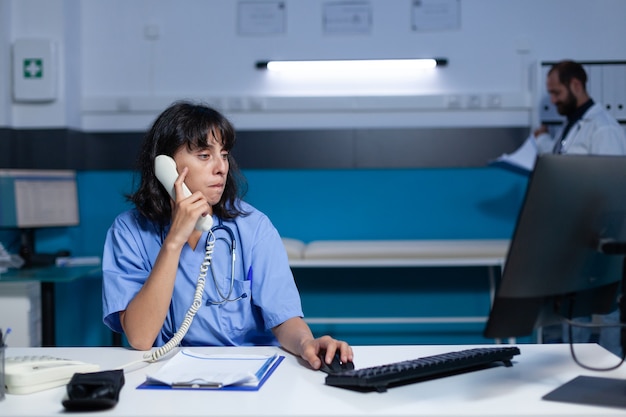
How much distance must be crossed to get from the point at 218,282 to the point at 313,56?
8.23ft

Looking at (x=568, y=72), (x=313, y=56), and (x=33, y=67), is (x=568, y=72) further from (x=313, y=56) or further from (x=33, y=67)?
(x=33, y=67)

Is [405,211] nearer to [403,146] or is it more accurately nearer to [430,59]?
[403,146]

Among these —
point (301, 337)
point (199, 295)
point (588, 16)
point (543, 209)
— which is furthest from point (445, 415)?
point (588, 16)

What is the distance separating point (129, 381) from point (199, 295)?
0.34 metres

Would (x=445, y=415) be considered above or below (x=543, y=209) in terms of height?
below

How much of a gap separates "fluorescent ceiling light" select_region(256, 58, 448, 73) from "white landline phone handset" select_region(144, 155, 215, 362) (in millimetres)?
2358

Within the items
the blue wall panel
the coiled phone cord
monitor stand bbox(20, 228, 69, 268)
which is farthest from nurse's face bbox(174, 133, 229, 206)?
the blue wall panel

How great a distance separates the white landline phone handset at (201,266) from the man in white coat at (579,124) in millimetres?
2466

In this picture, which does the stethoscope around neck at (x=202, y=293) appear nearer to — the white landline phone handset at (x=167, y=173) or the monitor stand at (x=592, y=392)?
the white landline phone handset at (x=167, y=173)

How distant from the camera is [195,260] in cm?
175

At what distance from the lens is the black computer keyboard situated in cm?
122

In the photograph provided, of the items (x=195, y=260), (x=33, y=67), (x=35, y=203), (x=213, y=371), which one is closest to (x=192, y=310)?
(x=195, y=260)

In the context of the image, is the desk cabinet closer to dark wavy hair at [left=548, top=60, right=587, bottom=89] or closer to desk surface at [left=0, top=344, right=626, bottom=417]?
desk surface at [left=0, top=344, right=626, bottom=417]

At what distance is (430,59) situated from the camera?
3939 millimetres
